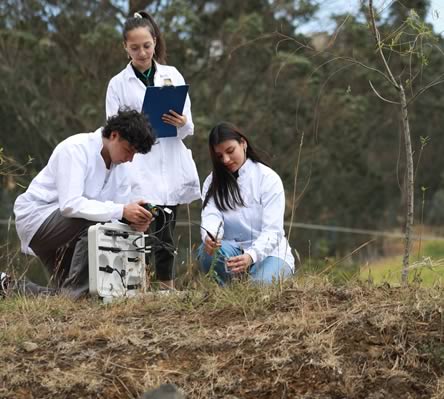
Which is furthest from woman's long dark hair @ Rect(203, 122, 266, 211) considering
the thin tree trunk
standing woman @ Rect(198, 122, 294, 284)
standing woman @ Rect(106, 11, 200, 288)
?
the thin tree trunk

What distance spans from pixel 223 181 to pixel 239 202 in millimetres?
163

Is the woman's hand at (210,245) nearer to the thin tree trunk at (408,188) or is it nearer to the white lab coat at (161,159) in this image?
the white lab coat at (161,159)

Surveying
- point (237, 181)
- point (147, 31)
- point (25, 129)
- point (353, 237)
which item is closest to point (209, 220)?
point (237, 181)

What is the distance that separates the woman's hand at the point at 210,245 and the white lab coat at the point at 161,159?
48 cm

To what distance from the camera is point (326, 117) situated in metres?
17.3

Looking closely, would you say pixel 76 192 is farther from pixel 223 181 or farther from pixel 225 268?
pixel 223 181

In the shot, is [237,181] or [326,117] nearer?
[237,181]

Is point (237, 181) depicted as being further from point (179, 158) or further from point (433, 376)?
point (433, 376)

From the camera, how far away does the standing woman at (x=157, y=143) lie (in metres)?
6.05

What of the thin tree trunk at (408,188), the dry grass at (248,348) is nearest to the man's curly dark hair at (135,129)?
the dry grass at (248,348)

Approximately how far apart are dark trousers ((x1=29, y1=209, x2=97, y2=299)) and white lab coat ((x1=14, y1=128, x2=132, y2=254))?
6 cm

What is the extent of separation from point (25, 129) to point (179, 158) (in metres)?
9.43

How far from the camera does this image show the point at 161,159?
20.2 ft

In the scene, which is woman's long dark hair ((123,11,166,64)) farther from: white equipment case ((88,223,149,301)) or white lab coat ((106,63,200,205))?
white equipment case ((88,223,149,301))
